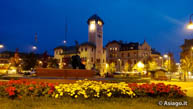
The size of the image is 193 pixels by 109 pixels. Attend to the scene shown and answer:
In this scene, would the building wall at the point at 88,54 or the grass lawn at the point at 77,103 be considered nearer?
the grass lawn at the point at 77,103

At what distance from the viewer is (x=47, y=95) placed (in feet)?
33.4

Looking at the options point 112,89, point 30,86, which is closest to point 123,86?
point 112,89

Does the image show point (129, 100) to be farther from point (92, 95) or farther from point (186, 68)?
point (186, 68)

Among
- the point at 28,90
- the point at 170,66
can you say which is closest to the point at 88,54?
the point at 170,66

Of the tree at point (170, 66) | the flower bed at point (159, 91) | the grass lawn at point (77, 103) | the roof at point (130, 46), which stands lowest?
the grass lawn at point (77, 103)

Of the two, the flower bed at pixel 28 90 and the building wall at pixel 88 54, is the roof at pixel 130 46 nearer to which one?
the building wall at pixel 88 54

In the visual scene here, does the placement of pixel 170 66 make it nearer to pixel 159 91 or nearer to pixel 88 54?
pixel 88 54

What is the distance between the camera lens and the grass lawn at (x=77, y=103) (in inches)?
340

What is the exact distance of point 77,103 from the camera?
366 inches

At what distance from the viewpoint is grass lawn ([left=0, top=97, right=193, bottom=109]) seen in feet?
28.3

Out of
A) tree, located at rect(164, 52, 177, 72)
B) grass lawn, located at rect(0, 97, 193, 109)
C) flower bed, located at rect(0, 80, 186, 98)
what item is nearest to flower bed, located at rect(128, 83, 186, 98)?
flower bed, located at rect(0, 80, 186, 98)

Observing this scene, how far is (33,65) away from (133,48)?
140ft

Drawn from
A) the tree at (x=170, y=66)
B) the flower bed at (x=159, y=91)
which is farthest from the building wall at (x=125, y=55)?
the flower bed at (x=159, y=91)

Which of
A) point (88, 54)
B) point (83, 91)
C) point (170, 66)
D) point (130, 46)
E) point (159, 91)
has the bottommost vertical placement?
point (159, 91)
